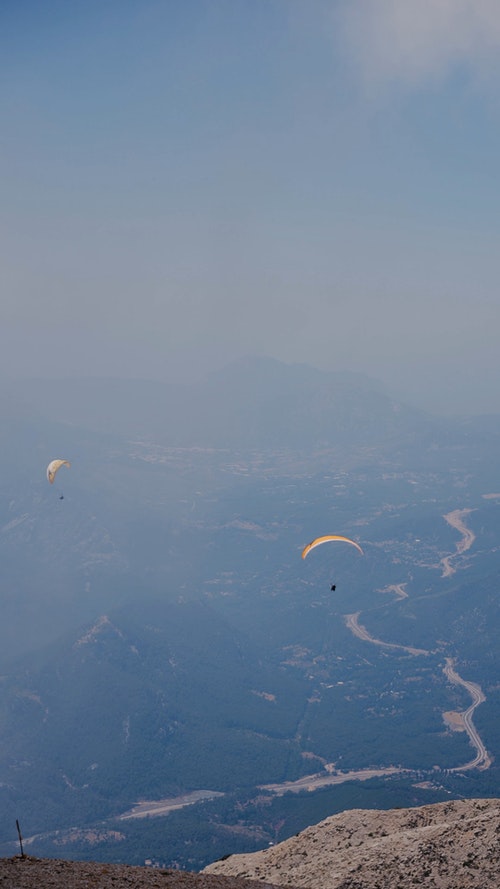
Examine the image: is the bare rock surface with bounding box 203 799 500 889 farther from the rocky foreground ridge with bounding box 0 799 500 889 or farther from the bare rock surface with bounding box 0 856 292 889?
the bare rock surface with bounding box 0 856 292 889

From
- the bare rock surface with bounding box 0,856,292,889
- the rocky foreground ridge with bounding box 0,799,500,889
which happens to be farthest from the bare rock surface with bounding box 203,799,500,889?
the bare rock surface with bounding box 0,856,292,889

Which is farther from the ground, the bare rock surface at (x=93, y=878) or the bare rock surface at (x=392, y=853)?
the bare rock surface at (x=93, y=878)

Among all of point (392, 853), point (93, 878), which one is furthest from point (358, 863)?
point (93, 878)

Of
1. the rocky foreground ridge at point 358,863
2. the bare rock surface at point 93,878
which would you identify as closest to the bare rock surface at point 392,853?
the rocky foreground ridge at point 358,863

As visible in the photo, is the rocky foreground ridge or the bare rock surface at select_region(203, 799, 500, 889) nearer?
the rocky foreground ridge

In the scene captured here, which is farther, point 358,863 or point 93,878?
point 358,863

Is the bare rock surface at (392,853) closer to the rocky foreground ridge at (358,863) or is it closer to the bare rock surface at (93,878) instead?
the rocky foreground ridge at (358,863)

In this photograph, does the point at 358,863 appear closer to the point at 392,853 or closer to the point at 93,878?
the point at 392,853
